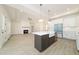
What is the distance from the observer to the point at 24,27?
242 centimetres

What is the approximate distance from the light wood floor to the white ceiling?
662mm

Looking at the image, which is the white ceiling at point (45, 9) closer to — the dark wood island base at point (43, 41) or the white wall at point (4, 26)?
the white wall at point (4, 26)

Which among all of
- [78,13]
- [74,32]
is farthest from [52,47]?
[78,13]

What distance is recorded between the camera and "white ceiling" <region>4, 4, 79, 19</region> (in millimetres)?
2211

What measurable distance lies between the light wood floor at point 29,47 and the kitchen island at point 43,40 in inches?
4.5

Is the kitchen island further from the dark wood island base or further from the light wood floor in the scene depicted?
the light wood floor

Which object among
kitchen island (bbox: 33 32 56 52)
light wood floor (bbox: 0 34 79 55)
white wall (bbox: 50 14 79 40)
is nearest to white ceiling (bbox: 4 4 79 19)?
white wall (bbox: 50 14 79 40)

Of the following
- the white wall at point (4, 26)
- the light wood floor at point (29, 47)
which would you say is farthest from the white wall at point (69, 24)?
the white wall at point (4, 26)

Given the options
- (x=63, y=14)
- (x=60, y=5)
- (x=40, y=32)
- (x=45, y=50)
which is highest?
(x=60, y=5)

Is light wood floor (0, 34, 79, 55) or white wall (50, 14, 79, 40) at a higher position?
white wall (50, 14, 79, 40)

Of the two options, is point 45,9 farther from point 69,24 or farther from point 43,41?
point 43,41

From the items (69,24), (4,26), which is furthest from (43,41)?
(4,26)
